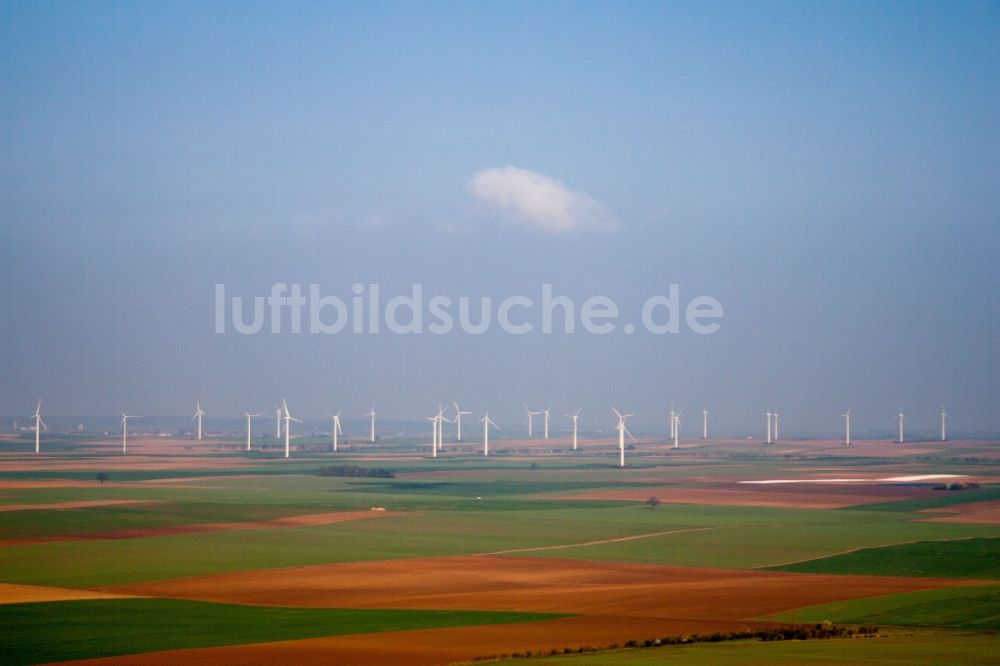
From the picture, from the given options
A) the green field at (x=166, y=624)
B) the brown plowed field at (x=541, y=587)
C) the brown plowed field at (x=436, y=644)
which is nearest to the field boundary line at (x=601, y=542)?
the brown plowed field at (x=541, y=587)

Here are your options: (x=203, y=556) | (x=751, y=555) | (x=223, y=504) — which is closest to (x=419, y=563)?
(x=203, y=556)

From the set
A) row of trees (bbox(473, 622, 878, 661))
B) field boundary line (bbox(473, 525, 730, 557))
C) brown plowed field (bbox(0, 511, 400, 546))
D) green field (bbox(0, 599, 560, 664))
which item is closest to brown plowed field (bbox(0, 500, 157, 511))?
brown plowed field (bbox(0, 511, 400, 546))

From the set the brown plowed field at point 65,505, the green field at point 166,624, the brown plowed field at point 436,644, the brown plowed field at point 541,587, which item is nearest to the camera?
the brown plowed field at point 436,644

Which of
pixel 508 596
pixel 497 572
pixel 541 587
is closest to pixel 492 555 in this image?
pixel 497 572

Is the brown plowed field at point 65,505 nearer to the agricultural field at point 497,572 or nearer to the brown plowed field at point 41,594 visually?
the agricultural field at point 497,572

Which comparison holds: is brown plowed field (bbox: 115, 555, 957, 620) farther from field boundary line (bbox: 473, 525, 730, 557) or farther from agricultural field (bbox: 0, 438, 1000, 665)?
field boundary line (bbox: 473, 525, 730, 557)

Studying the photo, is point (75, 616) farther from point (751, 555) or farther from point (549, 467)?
point (549, 467)

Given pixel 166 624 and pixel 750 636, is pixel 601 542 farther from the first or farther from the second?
pixel 166 624
